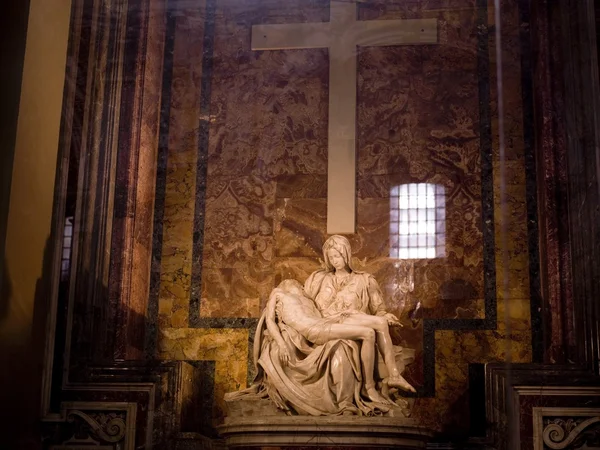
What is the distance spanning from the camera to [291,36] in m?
9.00

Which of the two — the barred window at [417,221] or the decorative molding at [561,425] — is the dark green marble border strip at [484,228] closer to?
the barred window at [417,221]

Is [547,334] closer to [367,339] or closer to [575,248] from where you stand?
[575,248]

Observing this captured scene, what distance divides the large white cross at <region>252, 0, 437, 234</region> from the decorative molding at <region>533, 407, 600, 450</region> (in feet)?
7.48

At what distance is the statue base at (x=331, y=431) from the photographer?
6.77 m

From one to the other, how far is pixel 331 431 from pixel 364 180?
2.49 metres

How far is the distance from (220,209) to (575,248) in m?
2.78

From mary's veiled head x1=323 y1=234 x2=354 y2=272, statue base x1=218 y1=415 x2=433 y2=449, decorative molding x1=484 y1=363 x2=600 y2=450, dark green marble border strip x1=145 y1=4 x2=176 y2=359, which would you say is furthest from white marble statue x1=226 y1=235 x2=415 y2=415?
dark green marble border strip x1=145 y1=4 x2=176 y2=359

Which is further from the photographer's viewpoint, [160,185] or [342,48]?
[342,48]

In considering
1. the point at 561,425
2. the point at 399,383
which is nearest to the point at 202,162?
the point at 399,383

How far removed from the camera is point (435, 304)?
827 centimetres

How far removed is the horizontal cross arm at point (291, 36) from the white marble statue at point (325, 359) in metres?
2.37

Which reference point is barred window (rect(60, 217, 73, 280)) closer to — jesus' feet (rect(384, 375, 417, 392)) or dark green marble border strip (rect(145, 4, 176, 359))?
dark green marble border strip (rect(145, 4, 176, 359))

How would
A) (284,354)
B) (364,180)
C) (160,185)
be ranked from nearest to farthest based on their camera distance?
(284,354) → (364,180) → (160,185)

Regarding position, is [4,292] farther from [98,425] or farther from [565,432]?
[565,432]
